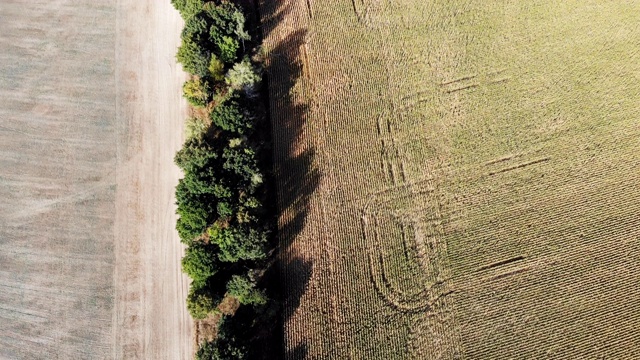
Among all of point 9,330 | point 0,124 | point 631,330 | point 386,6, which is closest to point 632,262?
point 631,330

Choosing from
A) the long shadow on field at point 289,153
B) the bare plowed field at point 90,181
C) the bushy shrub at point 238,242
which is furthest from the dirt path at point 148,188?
the long shadow on field at point 289,153

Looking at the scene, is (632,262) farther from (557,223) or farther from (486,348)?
(486,348)

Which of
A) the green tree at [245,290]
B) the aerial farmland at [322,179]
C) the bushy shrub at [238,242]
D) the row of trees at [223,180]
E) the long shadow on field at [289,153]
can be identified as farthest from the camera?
the long shadow on field at [289,153]

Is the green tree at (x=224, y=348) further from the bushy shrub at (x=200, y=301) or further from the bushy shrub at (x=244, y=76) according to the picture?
the bushy shrub at (x=244, y=76)

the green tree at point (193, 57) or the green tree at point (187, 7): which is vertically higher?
the green tree at point (187, 7)

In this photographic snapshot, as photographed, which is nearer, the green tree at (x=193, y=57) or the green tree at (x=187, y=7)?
the green tree at (x=193, y=57)

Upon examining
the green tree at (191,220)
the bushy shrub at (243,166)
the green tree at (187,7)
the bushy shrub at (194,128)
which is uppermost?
the green tree at (187,7)

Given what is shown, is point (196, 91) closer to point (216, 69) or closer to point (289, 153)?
point (216, 69)
